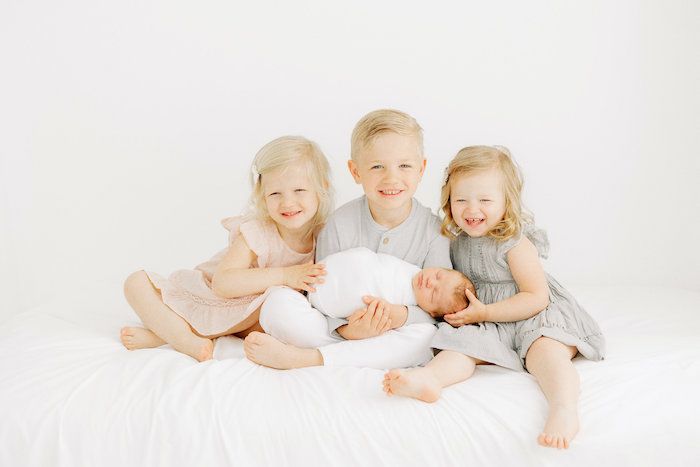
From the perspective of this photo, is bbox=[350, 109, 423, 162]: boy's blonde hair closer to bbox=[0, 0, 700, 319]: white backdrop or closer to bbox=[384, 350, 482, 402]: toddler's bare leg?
bbox=[384, 350, 482, 402]: toddler's bare leg

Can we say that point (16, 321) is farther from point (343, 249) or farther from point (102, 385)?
point (343, 249)

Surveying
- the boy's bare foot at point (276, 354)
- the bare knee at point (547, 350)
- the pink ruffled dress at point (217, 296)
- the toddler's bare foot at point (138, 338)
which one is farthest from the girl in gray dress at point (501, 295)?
the toddler's bare foot at point (138, 338)

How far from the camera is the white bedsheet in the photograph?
1747 millimetres

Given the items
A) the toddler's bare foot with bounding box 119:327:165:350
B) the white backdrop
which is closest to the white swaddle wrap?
the toddler's bare foot with bounding box 119:327:165:350

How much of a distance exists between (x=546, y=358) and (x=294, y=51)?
1.79 metres

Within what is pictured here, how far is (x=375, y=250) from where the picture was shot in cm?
234

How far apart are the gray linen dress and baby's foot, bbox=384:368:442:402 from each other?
0.23 m

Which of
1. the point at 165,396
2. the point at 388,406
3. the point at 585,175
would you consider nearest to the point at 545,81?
the point at 585,175

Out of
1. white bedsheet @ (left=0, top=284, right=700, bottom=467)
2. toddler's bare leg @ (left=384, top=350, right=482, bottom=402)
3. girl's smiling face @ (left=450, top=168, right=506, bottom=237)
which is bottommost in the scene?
white bedsheet @ (left=0, top=284, right=700, bottom=467)

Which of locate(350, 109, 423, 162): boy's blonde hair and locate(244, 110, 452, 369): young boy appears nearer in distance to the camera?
locate(244, 110, 452, 369): young boy

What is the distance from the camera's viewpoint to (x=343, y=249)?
234 cm

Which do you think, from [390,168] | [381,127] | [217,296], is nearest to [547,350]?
[390,168]

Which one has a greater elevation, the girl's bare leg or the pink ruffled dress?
the pink ruffled dress

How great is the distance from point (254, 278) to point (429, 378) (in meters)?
0.64
